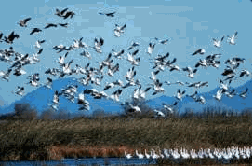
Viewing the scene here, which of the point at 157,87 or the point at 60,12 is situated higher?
the point at 60,12

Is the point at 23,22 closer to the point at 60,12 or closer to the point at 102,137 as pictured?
the point at 60,12

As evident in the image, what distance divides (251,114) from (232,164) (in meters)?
27.1

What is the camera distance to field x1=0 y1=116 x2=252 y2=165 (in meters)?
30.8

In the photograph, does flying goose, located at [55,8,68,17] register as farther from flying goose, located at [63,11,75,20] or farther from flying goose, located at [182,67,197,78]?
flying goose, located at [182,67,197,78]

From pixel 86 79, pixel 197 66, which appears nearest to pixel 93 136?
pixel 86 79

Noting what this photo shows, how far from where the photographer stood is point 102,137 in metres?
34.3

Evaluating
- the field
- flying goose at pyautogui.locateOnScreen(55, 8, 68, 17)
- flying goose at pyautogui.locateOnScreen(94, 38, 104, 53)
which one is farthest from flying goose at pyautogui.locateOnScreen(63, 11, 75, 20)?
the field

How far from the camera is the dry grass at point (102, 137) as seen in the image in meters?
30.8

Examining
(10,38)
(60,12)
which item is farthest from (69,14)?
(10,38)

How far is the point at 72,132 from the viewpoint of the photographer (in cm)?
3369

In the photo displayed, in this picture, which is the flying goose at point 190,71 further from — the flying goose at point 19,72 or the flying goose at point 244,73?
the flying goose at point 19,72

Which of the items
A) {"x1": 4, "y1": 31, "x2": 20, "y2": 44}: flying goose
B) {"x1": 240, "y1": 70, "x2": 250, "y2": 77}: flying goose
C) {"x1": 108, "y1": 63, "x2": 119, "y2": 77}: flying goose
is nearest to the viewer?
{"x1": 4, "y1": 31, "x2": 20, "y2": 44}: flying goose

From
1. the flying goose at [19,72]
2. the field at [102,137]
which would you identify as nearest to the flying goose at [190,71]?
the field at [102,137]

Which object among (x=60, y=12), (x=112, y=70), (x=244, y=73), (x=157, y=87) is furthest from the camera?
(x=157, y=87)
